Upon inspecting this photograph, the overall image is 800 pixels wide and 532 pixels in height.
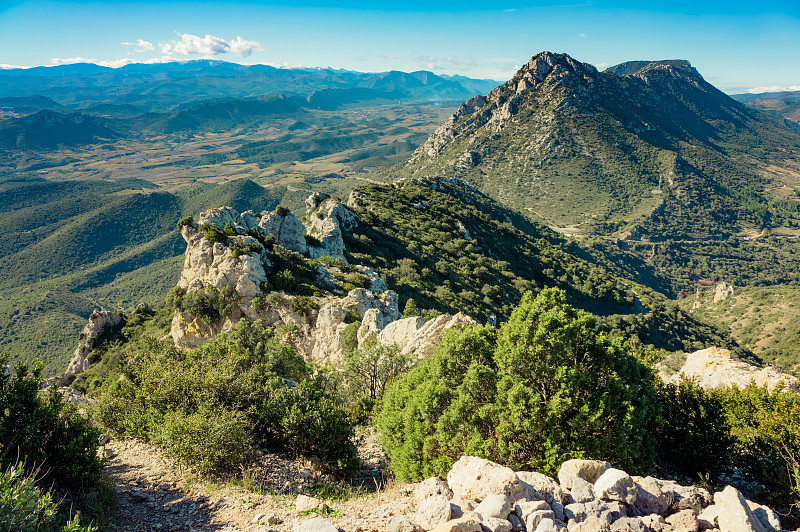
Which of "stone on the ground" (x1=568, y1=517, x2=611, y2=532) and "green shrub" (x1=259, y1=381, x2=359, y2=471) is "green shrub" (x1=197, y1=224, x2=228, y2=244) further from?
"stone on the ground" (x1=568, y1=517, x2=611, y2=532)

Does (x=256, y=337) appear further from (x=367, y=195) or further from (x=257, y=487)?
(x=367, y=195)

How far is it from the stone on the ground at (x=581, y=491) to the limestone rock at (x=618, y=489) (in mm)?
234

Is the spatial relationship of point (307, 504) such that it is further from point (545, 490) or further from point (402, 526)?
point (545, 490)

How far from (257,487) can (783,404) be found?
21.1 metres

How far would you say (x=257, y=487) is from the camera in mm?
14039

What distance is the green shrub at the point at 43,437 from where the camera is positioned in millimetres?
12609

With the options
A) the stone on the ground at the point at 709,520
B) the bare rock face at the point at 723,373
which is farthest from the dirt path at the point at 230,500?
the bare rock face at the point at 723,373

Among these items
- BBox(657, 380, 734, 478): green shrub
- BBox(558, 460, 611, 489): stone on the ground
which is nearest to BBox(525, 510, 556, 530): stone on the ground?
BBox(558, 460, 611, 489): stone on the ground

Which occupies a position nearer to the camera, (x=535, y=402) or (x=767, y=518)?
(x=767, y=518)

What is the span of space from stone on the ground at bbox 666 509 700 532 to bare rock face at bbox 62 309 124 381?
5680cm

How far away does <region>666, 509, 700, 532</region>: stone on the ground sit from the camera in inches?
396

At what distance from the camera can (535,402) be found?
13836mm

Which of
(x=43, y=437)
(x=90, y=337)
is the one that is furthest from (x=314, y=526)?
(x=90, y=337)

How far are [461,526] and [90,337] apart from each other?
55779 mm
